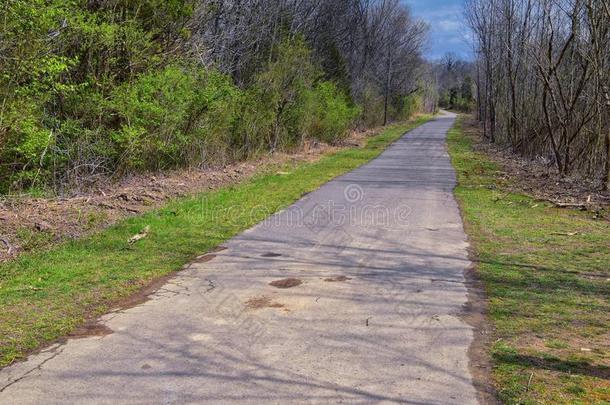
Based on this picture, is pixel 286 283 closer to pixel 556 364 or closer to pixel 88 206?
pixel 556 364

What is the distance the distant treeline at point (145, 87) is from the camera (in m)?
9.40

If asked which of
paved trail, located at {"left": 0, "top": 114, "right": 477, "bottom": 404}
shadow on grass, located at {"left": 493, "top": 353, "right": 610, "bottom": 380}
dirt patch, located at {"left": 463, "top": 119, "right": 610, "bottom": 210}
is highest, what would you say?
dirt patch, located at {"left": 463, "top": 119, "right": 610, "bottom": 210}

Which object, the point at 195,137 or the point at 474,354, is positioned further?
the point at 195,137

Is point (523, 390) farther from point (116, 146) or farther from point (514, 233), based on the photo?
point (116, 146)

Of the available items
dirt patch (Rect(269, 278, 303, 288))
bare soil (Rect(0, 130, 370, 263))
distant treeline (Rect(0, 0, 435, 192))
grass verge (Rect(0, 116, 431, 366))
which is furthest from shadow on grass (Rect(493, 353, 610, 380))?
distant treeline (Rect(0, 0, 435, 192))

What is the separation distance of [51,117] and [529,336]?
394 inches

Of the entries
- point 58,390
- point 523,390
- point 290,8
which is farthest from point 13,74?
point 290,8

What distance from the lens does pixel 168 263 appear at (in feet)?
22.8

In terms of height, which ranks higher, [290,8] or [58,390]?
[290,8]

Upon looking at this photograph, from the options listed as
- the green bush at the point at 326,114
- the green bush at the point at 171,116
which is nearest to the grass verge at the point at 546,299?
the green bush at the point at 171,116

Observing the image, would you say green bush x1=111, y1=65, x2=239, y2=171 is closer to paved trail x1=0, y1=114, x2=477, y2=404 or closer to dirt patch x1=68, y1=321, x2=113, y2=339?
paved trail x1=0, y1=114, x2=477, y2=404

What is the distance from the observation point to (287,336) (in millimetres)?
4566

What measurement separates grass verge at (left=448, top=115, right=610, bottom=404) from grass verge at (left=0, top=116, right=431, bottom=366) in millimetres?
3559

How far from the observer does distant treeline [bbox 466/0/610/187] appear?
14.9 metres
